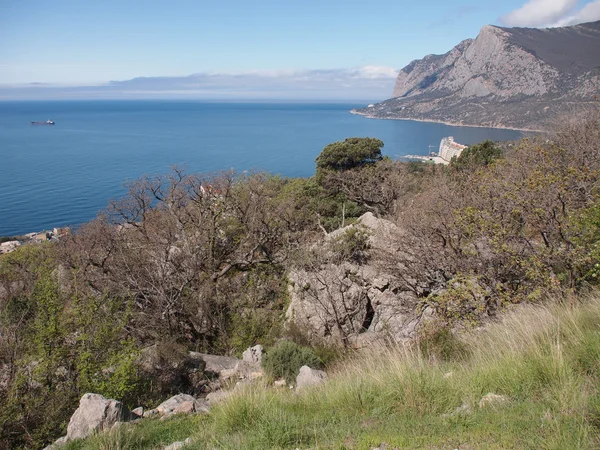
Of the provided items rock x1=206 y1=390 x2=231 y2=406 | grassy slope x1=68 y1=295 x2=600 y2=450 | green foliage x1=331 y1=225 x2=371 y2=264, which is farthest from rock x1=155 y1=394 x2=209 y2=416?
green foliage x1=331 y1=225 x2=371 y2=264

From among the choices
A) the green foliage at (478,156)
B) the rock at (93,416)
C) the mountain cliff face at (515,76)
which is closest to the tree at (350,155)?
the green foliage at (478,156)

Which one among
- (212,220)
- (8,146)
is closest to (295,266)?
(212,220)

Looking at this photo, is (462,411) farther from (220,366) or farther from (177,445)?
(220,366)

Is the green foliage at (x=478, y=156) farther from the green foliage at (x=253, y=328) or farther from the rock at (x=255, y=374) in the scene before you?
the rock at (x=255, y=374)

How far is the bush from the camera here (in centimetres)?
968

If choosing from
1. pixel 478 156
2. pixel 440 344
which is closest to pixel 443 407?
pixel 440 344

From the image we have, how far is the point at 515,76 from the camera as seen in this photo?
452 ft

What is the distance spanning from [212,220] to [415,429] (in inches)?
559

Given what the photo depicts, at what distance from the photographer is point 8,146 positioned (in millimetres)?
95500

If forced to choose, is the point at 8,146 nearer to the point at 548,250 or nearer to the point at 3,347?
the point at 3,347

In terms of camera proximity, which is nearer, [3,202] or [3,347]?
[3,347]

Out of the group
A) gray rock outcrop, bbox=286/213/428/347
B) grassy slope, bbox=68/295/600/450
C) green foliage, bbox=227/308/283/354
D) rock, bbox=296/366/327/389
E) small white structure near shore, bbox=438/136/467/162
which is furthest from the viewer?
small white structure near shore, bbox=438/136/467/162

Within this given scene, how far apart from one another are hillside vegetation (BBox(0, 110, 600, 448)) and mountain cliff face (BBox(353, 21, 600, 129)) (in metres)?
92.3

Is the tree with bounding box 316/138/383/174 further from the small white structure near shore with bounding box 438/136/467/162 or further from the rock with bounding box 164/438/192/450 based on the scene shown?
the small white structure near shore with bounding box 438/136/467/162
